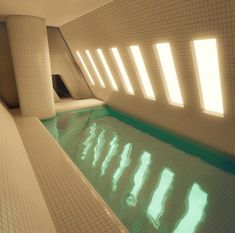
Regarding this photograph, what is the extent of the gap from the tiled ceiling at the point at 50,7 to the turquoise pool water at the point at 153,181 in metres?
2.75

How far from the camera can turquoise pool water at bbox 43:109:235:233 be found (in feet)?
8.88

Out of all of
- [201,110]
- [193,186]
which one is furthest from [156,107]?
[193,186]

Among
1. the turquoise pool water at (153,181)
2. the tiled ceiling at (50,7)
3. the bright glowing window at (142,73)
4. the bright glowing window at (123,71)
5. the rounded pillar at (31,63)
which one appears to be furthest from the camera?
the bright glowing window at (123,71)

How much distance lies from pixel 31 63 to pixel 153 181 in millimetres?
4373

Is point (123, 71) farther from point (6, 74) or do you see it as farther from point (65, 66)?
point (6, 74)

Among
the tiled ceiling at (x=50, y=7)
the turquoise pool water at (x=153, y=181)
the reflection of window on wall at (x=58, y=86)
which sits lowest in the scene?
the turquoise pool water at (x=153, y=181)

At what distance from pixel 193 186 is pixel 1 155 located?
8.39 ft

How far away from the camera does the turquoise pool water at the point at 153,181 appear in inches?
107

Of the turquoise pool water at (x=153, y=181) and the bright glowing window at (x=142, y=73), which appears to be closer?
the turquoise pool water at (x=153, y=181)

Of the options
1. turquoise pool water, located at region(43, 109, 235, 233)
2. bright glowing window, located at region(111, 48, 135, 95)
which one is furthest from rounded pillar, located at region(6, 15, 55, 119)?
bright glowing window, located at region(111, 48, 135, 95)

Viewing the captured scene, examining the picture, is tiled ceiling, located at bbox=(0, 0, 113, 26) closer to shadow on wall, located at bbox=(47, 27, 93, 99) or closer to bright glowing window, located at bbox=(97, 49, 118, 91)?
bright glowing window, located at bbox=(97, 49, 118, 91)

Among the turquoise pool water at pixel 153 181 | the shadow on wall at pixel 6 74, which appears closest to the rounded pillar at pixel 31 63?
the turquoise pool water at pixel 153 181

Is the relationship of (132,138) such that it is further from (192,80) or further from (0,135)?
(0,135)

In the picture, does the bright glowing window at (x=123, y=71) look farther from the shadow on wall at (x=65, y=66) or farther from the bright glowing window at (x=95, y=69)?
the shadow on wall at (x=65, y=66)
